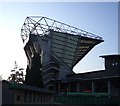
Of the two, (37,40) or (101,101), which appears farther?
(37,40)

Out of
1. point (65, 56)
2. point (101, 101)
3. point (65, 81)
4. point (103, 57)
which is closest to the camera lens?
point (101, 101)

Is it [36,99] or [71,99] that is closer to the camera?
[36,99]

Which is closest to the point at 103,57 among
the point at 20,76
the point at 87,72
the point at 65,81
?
the point at 87,72

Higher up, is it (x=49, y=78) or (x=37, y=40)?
(x=37, y=40)

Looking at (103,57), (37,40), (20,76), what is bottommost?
(20,76)

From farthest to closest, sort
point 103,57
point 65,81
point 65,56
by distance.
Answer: point 65,56 → point 65,81 → point 103,57

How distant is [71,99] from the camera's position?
78.0 meters

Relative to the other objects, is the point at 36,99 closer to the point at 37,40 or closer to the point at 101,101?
the point at 101,101

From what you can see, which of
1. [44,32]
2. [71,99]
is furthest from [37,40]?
[71,99]

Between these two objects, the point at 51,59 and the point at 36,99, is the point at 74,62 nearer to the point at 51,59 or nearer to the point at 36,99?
the point at 51,59

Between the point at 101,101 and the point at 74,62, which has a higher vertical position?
the point at 74,62

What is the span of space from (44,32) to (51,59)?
11949 mm

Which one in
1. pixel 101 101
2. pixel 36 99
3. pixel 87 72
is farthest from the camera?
pixel 87 72

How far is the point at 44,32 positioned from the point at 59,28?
23.5 ft
